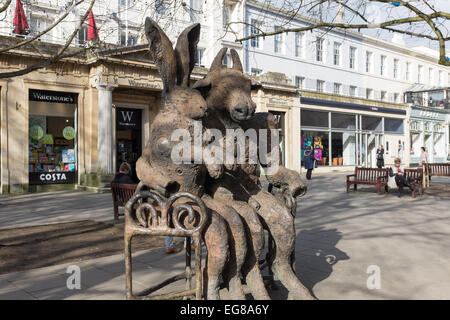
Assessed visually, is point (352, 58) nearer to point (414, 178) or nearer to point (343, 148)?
point (343, 148)

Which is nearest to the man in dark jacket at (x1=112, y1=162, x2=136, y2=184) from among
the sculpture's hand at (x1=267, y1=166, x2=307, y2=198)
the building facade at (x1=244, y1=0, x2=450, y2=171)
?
the sculpture's hand at (x1=267, y1=166, x2=307, y2=198)

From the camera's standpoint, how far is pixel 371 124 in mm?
28375

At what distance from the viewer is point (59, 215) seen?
9000 millimetres

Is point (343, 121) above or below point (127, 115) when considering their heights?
above

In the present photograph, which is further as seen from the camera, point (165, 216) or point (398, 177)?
point (398, 177)

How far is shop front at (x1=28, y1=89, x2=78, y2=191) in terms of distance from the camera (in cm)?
1477

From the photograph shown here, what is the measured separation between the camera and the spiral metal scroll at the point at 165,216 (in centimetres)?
261

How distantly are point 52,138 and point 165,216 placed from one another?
46.7 ft

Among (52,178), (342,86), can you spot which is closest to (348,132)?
(342,86)

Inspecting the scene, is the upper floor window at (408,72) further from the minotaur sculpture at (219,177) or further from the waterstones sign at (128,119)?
the minotaur sculpture at (219,177)

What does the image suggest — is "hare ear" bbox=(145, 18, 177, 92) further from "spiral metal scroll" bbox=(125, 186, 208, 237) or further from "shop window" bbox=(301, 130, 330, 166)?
"shop window" bbox=(301, 130, 330, 166)

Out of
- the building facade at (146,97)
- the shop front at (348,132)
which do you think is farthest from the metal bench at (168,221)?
the shop front at (348,132)
